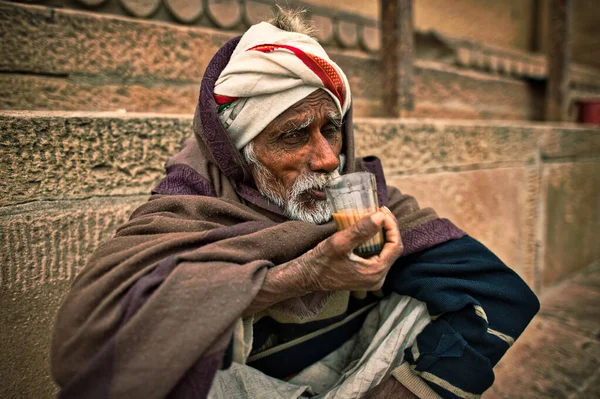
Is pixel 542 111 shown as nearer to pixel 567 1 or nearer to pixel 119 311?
pixel 567 1

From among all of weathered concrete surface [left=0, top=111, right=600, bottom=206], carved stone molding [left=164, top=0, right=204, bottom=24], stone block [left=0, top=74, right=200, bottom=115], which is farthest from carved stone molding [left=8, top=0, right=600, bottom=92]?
weathered concrete surface [left=0, top=111, right=600, bottom=206]

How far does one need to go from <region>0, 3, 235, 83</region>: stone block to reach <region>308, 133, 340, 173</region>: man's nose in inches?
47.5

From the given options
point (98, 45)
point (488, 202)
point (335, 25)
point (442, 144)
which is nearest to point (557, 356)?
point (488, 202)

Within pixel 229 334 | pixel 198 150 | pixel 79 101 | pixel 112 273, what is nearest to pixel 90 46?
pixel 79 101

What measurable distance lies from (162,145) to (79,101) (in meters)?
0.53

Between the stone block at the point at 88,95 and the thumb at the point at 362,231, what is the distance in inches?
60.9

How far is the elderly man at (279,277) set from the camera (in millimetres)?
1016

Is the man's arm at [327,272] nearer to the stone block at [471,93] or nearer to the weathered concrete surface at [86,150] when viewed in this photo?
the weathered concrete surface at [86,150]

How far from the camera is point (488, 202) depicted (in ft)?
10.9

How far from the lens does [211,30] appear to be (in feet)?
7.88

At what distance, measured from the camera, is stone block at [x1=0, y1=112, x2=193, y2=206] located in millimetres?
1488

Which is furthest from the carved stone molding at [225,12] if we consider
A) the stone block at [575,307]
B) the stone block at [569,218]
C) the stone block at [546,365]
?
the stone block at [575,307]

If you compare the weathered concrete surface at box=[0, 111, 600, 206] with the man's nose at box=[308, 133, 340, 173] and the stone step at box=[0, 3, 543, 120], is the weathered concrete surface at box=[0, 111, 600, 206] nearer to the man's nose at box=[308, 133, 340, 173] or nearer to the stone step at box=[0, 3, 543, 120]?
the stone step at box=[0, 3, 543, 120]

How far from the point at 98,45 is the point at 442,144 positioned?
2.17m
